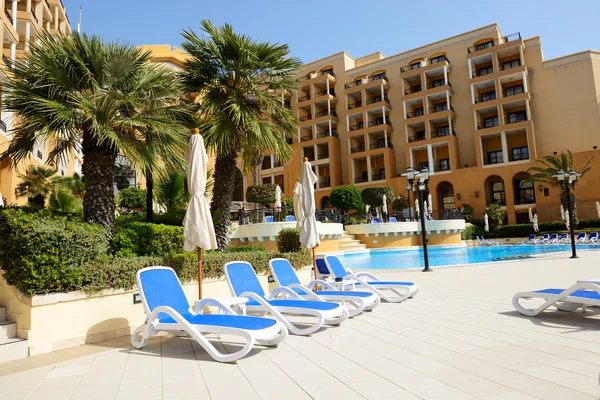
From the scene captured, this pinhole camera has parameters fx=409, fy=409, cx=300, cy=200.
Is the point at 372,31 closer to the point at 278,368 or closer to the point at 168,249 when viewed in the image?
the point at 168,249

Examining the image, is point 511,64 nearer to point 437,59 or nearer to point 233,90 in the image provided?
point 437,59

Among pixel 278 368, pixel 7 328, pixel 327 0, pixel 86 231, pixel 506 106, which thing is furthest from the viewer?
pixel 506 106

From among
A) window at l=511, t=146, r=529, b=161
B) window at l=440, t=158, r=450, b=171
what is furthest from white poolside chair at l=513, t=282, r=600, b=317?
window at l=440, t=158, r=450, b=171

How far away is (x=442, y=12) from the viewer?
1109 cm

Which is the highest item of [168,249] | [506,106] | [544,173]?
[506,106]

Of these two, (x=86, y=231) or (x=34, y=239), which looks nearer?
(x=34, y=239)

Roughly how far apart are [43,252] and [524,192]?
38.2 meters

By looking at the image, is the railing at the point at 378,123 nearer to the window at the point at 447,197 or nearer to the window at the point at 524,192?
the window at the point at 447,197

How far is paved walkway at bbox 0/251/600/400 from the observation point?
328cm

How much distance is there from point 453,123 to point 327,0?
96.8ft

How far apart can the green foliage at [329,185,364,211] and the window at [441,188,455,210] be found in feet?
37.4

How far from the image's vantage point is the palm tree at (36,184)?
18594 millimetres

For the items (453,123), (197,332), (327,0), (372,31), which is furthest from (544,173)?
(197,332)

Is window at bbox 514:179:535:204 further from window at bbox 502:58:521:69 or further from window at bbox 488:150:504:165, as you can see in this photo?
window at bbox 502:58:521:69
